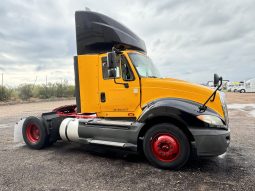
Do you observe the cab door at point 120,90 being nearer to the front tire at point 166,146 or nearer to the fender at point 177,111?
the fender at point 177,111

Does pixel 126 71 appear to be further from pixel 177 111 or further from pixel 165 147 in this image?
pixel 165 147

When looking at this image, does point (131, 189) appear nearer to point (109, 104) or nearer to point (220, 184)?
point (220, 184)

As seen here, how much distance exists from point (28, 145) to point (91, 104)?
88.5 inches

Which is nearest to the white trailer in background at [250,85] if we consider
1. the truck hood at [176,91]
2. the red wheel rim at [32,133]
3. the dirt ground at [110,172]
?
the dirt ground at [110,172]

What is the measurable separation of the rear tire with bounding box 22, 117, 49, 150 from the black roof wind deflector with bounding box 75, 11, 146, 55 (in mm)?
2210

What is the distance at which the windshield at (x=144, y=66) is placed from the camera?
5.26 metres

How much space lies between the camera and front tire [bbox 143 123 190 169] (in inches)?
173

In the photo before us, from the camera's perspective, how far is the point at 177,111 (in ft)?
14.4

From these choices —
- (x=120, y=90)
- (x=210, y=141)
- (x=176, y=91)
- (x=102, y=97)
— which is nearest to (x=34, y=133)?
(x=102, y=97)

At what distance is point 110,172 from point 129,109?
4.78 feet

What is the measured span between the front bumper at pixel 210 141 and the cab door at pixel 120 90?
1503 mm

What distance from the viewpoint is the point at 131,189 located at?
12.2ft

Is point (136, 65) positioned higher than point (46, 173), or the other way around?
point (136, 65)

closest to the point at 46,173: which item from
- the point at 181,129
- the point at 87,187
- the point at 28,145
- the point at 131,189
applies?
the point at 87,187
